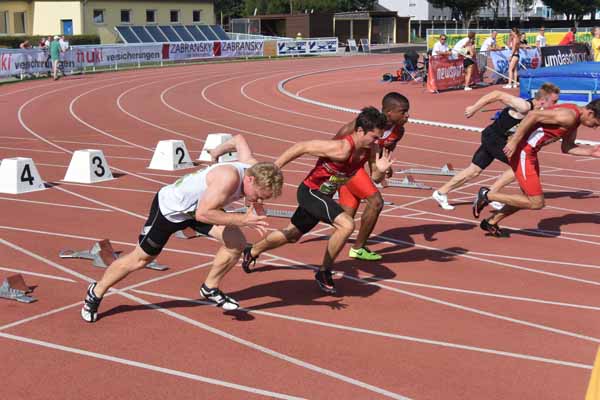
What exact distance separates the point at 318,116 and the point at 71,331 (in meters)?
16.6

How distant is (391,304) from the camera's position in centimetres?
741

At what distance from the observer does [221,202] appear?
6.07m

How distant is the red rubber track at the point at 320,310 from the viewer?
5.70 m

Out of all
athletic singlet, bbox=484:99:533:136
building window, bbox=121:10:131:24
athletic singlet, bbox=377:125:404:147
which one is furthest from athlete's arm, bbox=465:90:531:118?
building window, bbox=121:10:131:24

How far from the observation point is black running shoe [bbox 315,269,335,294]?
25.0 ft

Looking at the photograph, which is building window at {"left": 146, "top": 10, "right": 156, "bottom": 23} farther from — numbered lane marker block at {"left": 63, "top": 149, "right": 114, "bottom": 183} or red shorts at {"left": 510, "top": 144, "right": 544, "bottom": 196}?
red shorts at {"left": 510, "top": 144, "right": 544, "bottom": 196}

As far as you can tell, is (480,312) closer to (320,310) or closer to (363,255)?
(320,310)

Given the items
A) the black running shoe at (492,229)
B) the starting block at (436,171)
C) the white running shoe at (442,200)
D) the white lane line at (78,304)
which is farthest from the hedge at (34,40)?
the white lane line at (78,304)

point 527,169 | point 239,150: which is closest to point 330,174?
point 239,150

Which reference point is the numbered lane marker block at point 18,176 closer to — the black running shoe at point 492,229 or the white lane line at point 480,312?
the white lane line at point 480,312

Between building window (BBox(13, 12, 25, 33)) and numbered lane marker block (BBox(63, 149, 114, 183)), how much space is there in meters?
47.4

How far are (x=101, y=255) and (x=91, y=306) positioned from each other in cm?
180

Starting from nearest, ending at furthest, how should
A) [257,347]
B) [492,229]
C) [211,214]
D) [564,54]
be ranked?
[211,214] < [257,347] < [492,229] < [564,54]

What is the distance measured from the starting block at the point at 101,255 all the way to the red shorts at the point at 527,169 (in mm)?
4142
